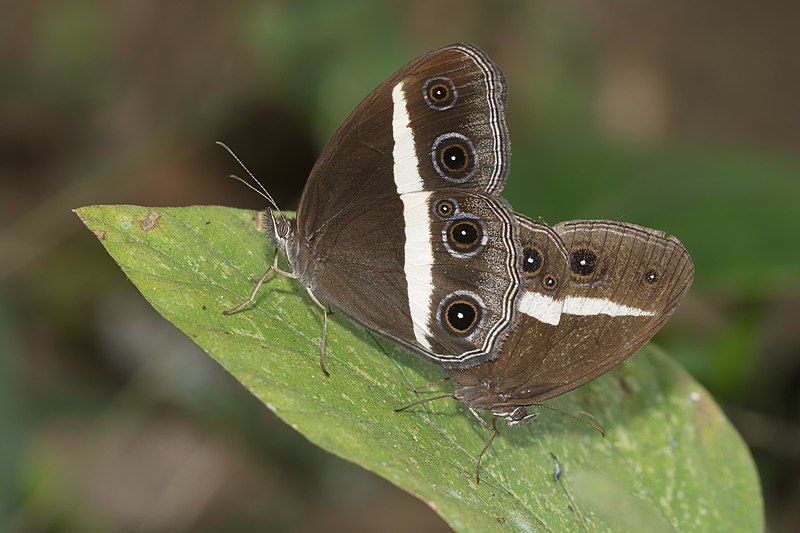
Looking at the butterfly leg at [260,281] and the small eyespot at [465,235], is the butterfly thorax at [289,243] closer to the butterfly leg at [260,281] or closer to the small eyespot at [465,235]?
the butterfly leg at [260,281]

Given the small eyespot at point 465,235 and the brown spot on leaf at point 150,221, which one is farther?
the small eyespot at point 465,235

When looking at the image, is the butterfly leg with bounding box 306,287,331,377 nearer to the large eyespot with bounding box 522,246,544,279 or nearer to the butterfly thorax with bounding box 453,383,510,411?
the butterfly thorax with bounding box 453,383,510,411

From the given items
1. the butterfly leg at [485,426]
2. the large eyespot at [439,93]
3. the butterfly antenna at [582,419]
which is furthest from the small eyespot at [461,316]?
the large eyespot at [439,93]

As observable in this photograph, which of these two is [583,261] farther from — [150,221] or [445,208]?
[150,221]

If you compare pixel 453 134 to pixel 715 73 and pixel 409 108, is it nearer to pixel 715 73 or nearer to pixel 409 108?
pixel 409 108

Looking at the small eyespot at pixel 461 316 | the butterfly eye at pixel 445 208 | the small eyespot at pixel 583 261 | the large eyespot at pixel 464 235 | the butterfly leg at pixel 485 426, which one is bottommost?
the butterfly leg at pixel 485 426

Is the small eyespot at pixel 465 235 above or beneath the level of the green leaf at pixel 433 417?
above

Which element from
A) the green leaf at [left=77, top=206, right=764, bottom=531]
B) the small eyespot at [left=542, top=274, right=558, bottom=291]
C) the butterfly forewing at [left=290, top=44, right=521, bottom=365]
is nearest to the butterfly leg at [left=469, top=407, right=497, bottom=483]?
the green leaf at [left=77, top=206, right=764, bottom=531]
